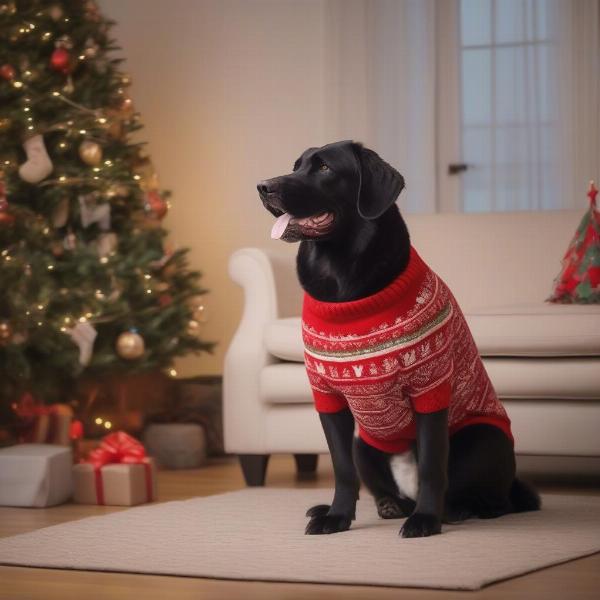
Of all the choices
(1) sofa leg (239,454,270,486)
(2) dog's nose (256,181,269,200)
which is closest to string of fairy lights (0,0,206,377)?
(1) sofa leg (239,454,270,486)

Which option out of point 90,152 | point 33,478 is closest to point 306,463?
point 33,478

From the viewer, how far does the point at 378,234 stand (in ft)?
7.77

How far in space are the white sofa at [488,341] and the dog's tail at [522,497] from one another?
45cm

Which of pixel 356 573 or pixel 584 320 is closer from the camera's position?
pixel 356 573

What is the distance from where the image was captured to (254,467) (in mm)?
3529

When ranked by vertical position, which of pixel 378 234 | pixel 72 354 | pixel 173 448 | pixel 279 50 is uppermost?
pixel 279 50

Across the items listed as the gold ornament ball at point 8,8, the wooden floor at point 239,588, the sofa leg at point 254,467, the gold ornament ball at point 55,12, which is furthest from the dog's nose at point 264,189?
the gold ornament ball at point 55,12

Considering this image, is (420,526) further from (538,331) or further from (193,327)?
(193,327)

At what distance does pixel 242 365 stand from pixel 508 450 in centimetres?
116

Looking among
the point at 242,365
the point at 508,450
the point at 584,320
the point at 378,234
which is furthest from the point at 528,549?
the point at 242,365

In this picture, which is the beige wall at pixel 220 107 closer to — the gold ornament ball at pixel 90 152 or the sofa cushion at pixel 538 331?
the gold ornament ball at pixel 90 152

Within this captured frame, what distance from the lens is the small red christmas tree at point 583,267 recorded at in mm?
3535

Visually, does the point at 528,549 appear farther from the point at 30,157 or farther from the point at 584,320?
the point at 30,157

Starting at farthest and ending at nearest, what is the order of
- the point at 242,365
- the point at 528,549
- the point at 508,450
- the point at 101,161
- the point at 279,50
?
the point at 279,50 < the point at 101,161 < the point at 242,365 < the point at 508,450 < the point at 528,549
